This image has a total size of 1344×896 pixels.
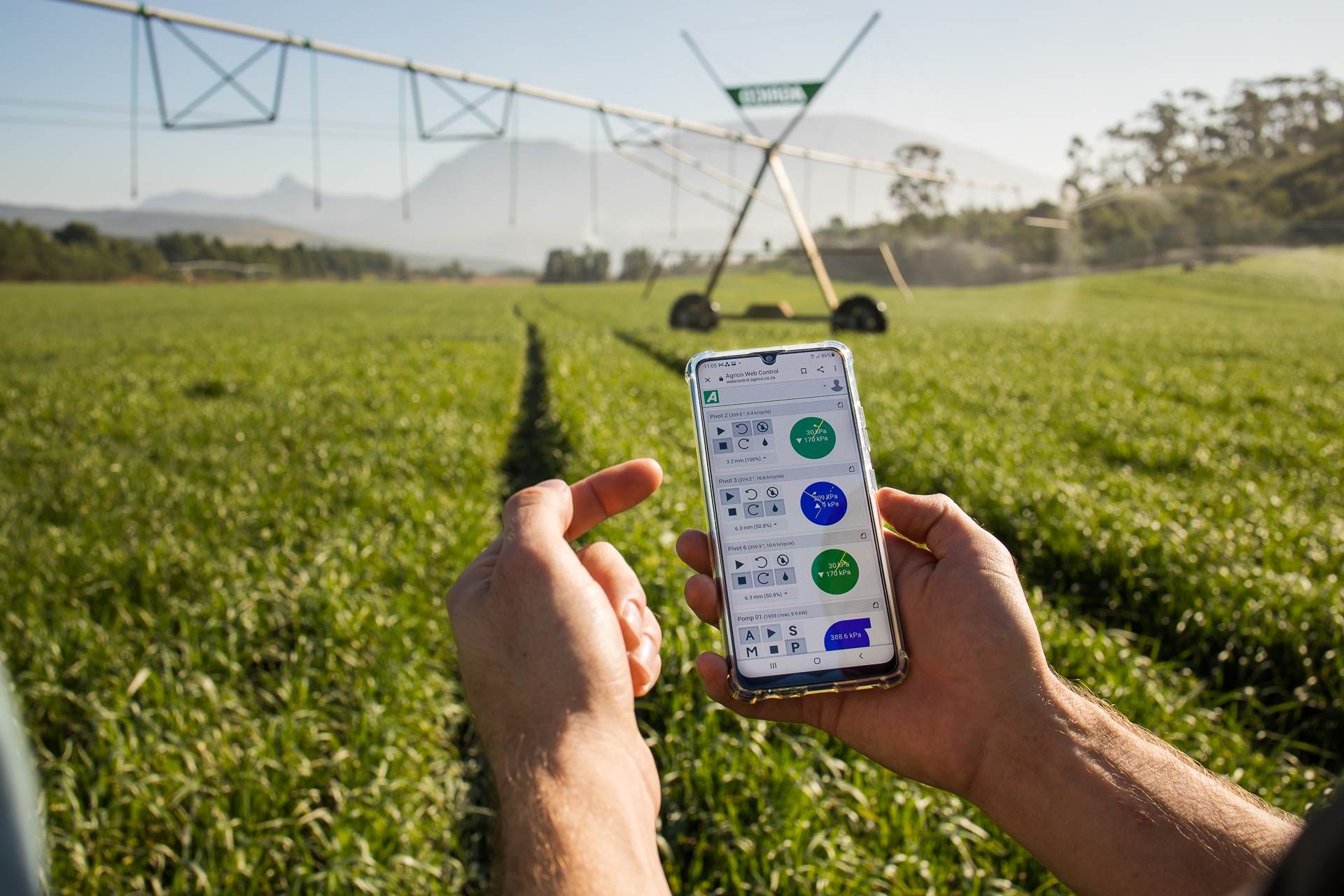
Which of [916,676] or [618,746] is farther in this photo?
[916,676]

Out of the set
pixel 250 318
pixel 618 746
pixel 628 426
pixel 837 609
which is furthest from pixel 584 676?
pixel 250 318

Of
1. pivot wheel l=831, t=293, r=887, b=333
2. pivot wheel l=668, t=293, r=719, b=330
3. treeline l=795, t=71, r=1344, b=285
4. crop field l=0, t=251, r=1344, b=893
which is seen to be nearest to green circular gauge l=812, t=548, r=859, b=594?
crop field l=0, t=251, r=1344, b=893

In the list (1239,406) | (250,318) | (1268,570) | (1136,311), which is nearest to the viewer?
(1268,570)

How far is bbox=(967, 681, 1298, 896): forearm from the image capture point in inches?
54.3

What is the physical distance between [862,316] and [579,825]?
19536 mm

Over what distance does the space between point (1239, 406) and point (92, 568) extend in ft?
45.3

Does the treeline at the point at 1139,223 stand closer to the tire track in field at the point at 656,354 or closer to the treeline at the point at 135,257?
the tire track in field at the point at 656,354

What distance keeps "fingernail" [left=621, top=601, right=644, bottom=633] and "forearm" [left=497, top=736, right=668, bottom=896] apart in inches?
14.6

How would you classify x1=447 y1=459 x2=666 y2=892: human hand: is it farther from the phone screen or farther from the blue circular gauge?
the blue circular gauge

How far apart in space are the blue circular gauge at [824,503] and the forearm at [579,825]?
733 millimetres

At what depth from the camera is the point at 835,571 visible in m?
1.89

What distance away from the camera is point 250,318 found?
1352 inches

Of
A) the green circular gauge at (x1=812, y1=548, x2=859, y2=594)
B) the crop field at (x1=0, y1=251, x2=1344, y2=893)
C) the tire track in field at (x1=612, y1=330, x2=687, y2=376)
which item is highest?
the tire track in field at (x1=612, y1=330, x2=687, y2=376)

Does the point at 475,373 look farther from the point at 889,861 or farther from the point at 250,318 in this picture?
the point at 250,318
